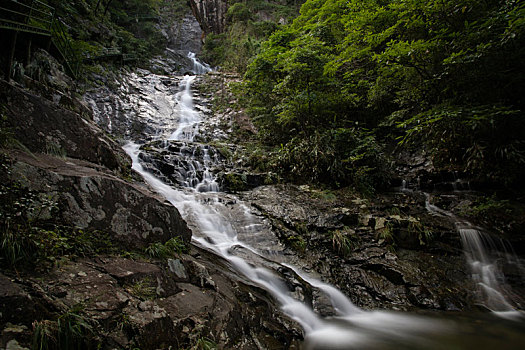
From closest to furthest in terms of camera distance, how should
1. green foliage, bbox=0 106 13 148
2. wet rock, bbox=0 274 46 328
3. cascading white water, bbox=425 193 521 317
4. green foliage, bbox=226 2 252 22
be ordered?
wet rock, bbox=0 274 46 328
green foliage, bbox=0 106 13 148
cascading white water, bbox=425 193 521 317
green foliage, bbox=226 2 252 22

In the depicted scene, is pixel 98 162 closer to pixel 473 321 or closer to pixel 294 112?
pixel 294 112

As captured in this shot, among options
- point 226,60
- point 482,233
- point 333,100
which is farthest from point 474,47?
point 226,60

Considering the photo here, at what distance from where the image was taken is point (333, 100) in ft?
27.9

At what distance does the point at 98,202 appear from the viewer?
2836 millimetres

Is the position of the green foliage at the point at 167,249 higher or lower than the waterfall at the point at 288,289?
higher

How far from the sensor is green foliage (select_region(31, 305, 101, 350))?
1456 millimetres

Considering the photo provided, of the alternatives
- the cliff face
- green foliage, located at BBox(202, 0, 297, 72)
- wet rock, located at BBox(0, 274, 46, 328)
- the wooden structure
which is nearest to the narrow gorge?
wet rock, located at BBox(0, 274, 46, 328)

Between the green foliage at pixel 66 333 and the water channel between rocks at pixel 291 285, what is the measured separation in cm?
258

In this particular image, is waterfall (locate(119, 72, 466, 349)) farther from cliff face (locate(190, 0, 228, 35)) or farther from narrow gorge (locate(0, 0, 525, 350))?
cliff face (locate(190, 0, 228, 35))

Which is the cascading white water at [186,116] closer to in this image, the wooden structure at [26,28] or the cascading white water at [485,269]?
the wooden structure at [26,28]

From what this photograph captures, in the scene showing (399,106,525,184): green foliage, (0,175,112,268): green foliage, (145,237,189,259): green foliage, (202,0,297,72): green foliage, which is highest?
(202,0,297,72): green foliage

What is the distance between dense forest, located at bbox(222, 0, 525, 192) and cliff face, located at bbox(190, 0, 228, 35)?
2041 centimetres

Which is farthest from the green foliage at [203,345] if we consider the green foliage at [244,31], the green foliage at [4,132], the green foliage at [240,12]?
the green foliage at [240,12]

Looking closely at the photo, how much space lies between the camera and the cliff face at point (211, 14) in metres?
26.9
